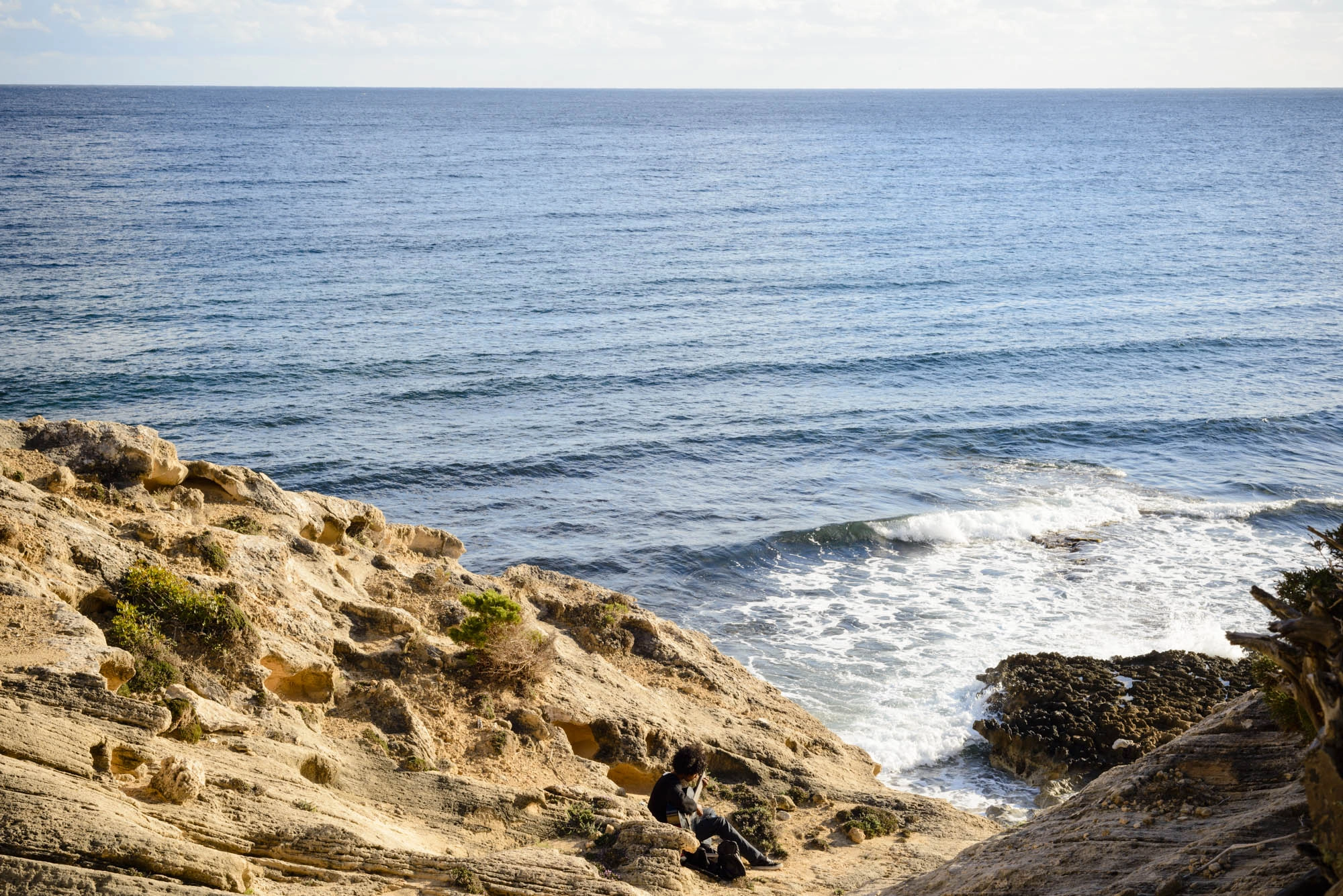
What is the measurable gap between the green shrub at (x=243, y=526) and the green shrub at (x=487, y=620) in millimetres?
3959

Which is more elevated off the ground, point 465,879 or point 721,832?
point 465,879

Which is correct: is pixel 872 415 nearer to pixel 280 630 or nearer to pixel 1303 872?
pixel 280 630

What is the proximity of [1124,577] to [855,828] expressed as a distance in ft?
52.3

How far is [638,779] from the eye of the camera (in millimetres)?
14297

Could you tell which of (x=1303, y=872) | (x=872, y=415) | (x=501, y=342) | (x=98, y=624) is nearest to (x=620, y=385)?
(x=501, y=342)

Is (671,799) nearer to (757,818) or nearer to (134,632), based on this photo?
(757,818)

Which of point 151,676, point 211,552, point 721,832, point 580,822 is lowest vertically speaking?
point 721,832

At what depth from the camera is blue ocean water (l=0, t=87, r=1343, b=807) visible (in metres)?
25.1

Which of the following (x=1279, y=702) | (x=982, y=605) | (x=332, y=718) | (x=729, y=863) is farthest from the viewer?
(x=982, y=605)

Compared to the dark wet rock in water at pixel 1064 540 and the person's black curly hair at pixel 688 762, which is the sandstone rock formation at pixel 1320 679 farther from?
the dark wet rock in water at pixel 1064 540

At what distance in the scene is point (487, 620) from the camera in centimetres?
1438

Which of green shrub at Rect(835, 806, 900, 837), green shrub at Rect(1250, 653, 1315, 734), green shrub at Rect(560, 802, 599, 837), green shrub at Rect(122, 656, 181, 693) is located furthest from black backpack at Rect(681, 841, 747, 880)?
green shrub at Rect(122, 656, 181, 693)

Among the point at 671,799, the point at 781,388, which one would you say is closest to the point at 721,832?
the point at 671,799

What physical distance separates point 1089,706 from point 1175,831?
10.9 m
